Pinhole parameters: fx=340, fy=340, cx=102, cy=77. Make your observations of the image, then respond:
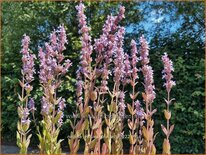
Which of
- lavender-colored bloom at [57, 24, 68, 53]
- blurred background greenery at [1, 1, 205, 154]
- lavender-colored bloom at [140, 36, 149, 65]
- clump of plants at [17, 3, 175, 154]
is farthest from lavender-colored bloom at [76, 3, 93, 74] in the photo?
blurred background greenery at [1, 1, 205, 154]

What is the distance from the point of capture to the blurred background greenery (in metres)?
5.65

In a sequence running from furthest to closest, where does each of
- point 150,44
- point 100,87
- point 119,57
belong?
point 150,44 → point 100,87 → point 119,57

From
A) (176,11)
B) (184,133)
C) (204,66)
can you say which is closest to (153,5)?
(176,11)

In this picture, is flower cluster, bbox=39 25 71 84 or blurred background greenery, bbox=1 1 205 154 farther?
blurred background greenery, bbox=1 1 205 154

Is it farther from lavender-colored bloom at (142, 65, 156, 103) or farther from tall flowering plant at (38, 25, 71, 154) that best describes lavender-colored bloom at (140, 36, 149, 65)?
tall flowering plant at (38, 25, 71, 154)

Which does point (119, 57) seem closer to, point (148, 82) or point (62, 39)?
point (148, 82)

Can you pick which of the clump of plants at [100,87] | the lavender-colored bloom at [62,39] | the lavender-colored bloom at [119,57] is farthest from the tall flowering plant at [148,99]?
the lavender-colored bloom at [62,39]

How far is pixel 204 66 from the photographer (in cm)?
560

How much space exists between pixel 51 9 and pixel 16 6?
0.95 metres

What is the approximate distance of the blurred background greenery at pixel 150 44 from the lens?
5.65 metres

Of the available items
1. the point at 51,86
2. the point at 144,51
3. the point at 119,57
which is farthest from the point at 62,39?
the point at 144,51

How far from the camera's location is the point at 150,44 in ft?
20.2

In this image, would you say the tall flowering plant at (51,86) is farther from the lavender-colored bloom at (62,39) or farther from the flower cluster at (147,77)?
the flower cluster at (147,77)

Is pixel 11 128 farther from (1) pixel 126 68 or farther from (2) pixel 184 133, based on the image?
(1) pixel 126 68
